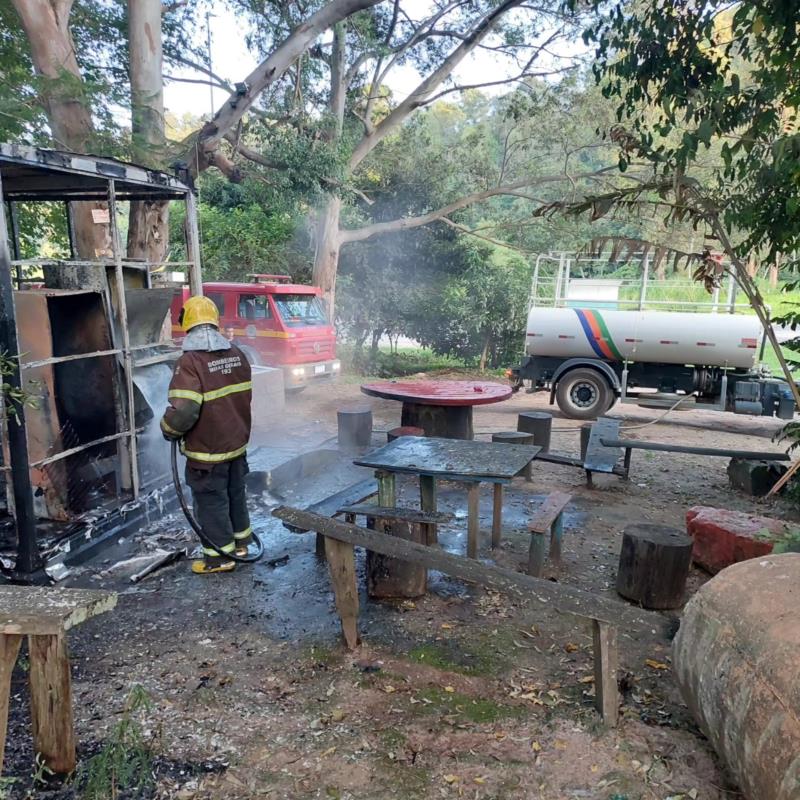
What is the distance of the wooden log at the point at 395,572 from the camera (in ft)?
13.2

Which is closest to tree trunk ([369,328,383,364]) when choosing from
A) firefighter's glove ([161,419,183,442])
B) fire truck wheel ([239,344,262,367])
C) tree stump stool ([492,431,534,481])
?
fire truck wheel ([239,344,262,367])

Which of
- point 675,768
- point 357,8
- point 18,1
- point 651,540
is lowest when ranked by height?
point 675,768

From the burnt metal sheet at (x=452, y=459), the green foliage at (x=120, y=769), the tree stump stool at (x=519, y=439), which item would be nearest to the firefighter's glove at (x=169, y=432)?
the burnt metal sheet at (x=452, y=459)

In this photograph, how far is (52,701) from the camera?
2.43 m

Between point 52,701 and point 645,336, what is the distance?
9442mm

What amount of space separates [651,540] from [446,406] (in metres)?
3.64

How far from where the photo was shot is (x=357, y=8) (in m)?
9.15

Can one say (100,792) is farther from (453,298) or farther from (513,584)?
(453,298)

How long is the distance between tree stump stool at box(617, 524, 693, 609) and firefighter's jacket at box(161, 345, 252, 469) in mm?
2774

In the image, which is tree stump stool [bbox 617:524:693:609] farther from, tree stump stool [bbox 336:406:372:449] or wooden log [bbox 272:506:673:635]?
tree stump stool [bbox 336:406:372:449]

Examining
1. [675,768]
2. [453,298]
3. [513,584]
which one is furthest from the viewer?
[453,298]

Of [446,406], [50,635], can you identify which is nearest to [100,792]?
[50,635]

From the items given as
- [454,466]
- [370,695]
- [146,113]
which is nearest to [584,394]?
[454,466]

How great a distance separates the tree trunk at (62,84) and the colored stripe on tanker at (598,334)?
7207 millimetres
